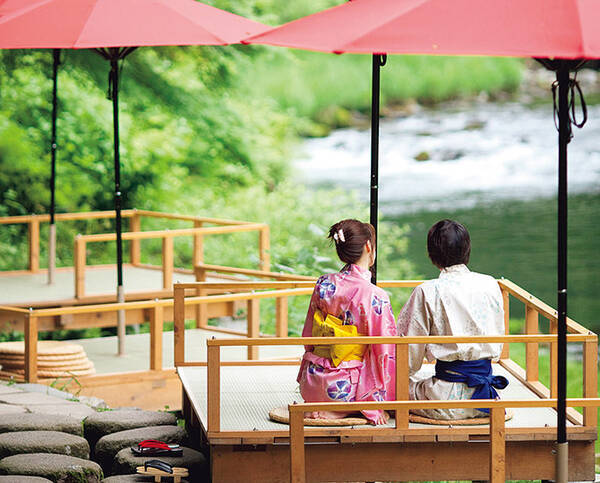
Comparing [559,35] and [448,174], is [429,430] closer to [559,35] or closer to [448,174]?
[559,35]

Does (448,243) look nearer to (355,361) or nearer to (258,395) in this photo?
(355,361)

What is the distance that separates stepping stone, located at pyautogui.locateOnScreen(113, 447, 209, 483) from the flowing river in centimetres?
1674

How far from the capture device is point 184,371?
254 inches

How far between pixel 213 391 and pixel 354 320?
29.1 inches

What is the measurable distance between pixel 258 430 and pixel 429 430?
79 cm

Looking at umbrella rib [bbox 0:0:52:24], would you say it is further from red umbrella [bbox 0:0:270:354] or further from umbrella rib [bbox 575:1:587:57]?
umbrella rib [bbox 575:1:587:57]

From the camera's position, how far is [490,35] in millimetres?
4168

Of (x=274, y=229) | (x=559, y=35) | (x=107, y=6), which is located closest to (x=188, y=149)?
(x=274, y=229)

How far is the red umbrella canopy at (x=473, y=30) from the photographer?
13.3 ft

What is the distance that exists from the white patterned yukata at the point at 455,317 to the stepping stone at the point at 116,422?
1.54 meters

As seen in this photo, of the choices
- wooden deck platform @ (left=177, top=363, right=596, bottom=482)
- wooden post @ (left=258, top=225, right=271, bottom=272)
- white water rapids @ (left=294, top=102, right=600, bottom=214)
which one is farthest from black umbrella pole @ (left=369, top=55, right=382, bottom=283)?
white water rapids @ (left=294, top=102, right=600, bottom=214)

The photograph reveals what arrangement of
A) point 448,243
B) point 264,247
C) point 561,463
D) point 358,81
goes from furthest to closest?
1. point 358,81
2. point 264,247
3. point 448,243
4. point 561,463

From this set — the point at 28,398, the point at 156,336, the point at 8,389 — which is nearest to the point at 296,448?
the point at 28,398

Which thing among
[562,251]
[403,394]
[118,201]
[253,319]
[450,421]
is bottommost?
[450,421]
